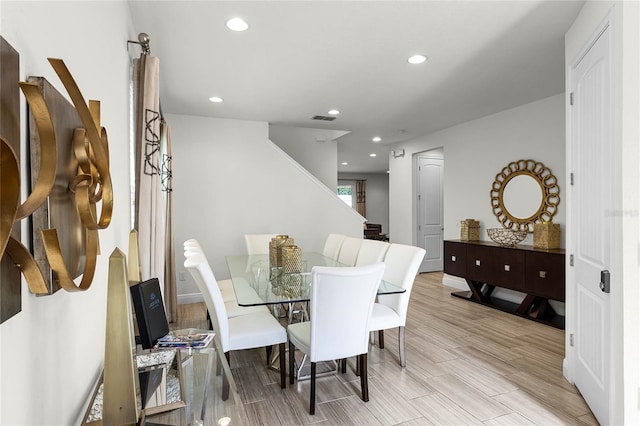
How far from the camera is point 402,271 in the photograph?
2828 mm

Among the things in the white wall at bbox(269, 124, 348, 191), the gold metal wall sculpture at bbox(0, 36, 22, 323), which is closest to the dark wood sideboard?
the white wall at bbox(269, 124, 348, 191)

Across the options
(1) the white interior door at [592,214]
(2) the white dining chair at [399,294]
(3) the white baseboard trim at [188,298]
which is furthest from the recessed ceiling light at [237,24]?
(3) the white baseboard trim at [188,298]

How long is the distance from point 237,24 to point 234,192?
283 cm

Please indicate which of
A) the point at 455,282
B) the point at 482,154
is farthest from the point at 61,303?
the point at 455,282

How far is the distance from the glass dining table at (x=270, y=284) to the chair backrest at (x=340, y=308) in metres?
0.23

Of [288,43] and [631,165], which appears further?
[288,43]

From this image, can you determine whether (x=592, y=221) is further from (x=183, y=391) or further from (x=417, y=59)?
(x=183, y=391)

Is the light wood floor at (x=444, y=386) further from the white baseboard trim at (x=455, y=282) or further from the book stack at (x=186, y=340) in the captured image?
the white baseboard trim at (x=455, y=282)

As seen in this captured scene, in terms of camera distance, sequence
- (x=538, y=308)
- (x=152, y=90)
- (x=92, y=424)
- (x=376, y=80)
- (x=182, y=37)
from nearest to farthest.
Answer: (x=92, y=424) < (x=152, y=90) < (x=182, y=37) < (x=376, y=80) < (x=538, y=308)

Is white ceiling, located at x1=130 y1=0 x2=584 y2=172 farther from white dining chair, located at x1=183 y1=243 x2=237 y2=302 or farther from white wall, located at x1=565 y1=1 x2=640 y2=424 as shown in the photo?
white dining chair, located at x1=183 y1=243 x2=237 y2=302

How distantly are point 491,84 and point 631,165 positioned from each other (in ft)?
7.69

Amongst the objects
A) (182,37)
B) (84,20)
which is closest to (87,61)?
(84,20)

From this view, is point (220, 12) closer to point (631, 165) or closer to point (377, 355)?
point (631, 165)

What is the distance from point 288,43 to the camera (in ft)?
9.02
